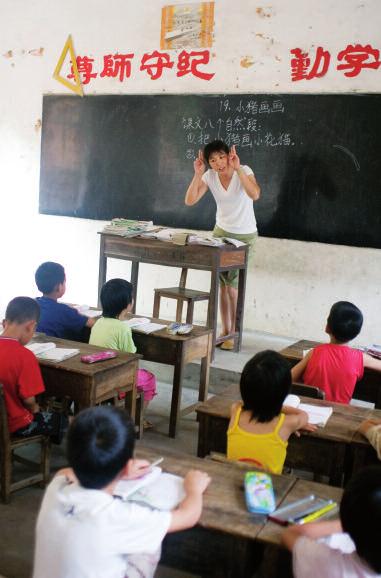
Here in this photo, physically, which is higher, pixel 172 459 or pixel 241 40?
pixel 241 40

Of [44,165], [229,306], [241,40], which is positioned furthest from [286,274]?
[44,165]

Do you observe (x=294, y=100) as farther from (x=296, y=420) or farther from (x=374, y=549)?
(x=374, y=549)

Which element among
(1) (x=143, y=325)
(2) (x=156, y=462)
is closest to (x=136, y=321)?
(1) (x=143, y=325)

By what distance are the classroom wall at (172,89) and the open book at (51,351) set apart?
2.71 meters

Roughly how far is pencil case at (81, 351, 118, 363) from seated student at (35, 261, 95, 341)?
56cm

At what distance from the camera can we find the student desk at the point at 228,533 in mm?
1416

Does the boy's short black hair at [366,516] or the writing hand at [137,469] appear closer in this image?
the boy's short black hair at [366,516]

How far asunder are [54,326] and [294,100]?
286cm

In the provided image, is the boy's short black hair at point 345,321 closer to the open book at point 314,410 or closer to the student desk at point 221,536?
the open book at point 314,410

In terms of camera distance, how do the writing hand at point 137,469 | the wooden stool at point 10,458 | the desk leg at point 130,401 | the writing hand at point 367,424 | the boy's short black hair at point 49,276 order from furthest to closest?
the boy's short black hair at point 49,276 < the desk leg at point 130,401 < the wooden stool at point 10,458 < the writing hand at point 367,424 < the writing hand at point 137,469

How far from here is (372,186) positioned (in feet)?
15.8

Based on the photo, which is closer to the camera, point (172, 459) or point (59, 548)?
point (59, 548)

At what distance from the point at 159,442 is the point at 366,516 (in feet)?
7.62

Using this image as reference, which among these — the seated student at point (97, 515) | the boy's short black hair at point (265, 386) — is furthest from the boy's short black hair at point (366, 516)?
the boy's short black hair at point (265, 386)
